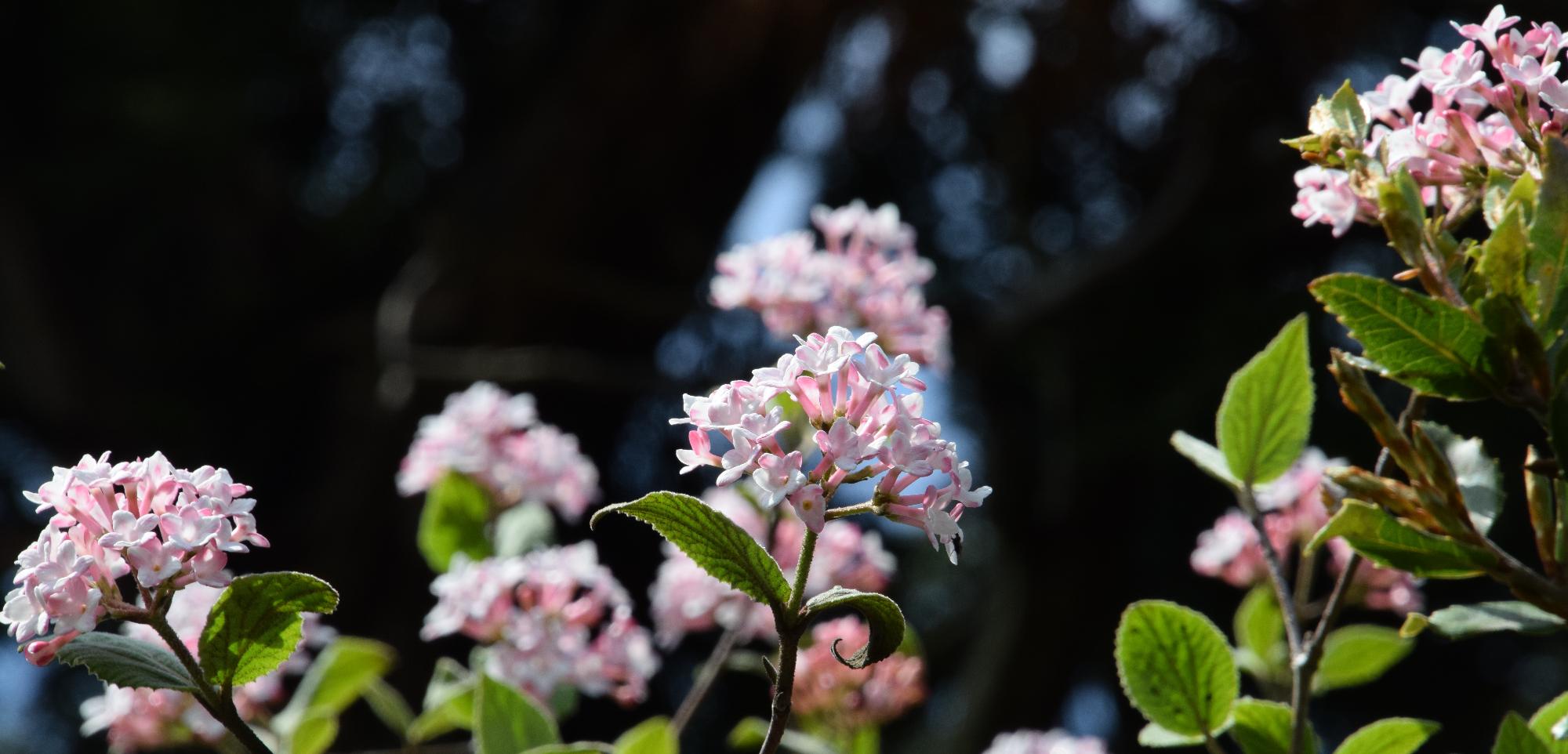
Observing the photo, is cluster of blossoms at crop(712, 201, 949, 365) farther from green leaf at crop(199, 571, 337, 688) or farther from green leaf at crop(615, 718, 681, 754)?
green leaf at crop(199, 571, 337, 688)

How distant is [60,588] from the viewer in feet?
1.51

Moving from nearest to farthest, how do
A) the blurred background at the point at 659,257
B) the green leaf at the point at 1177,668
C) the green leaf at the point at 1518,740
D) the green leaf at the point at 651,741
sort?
the green leaf at the point at 1518,740, the green leaf at the point at 1177,668, the green leaf at the point at 651,741, the blurred background at the point at 659,257

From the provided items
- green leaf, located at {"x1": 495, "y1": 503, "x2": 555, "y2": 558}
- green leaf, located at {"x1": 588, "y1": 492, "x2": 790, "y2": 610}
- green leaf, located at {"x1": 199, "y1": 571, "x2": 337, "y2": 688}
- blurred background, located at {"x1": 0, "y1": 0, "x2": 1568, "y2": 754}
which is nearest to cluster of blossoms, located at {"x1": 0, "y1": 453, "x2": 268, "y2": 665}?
green leaf, located at {"x1": 199, "y1": 571, "x2": 337, "y2": 688}

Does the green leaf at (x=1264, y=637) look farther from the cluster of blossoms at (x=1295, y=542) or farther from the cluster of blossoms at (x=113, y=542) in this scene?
the cluster of blossoms at (x=113, y=542)

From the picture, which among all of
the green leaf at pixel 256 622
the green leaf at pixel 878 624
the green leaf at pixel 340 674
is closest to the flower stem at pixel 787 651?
the green leaf at pixel 878 624

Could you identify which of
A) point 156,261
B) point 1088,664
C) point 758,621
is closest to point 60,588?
point 758,621

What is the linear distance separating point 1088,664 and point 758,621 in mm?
2225

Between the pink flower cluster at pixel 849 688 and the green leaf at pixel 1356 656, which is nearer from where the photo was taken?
the green leaf at pixel 1356 656

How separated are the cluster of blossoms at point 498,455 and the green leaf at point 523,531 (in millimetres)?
23

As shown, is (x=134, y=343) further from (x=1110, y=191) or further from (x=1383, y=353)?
(x=1383, y=353)

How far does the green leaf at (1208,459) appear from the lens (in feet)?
2.23

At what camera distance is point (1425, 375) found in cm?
47

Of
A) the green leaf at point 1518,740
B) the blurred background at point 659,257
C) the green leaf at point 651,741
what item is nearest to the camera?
the green leaf at point 1518,740

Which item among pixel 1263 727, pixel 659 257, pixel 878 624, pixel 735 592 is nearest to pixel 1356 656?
pixel 1263 727
